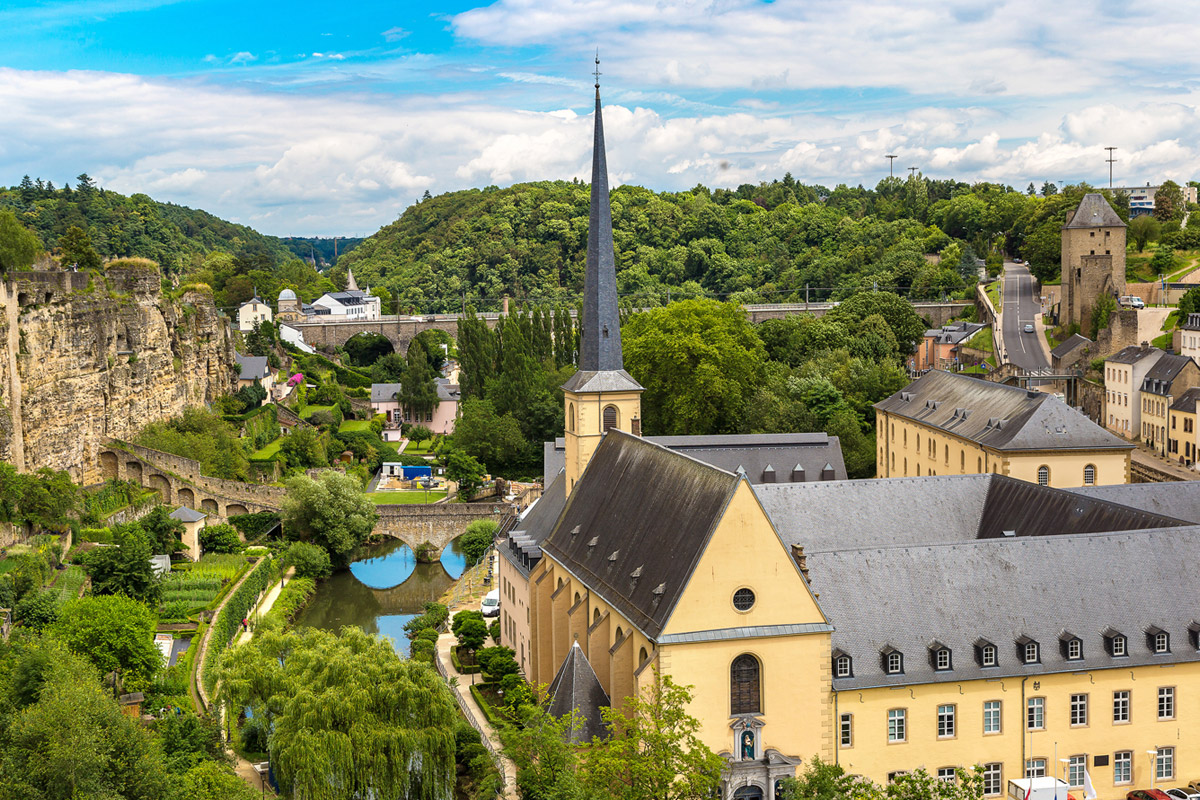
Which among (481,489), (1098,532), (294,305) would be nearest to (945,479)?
(1098,532)

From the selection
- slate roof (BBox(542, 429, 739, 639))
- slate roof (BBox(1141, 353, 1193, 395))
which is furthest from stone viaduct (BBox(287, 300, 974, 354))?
slate roof (BBox(542, 429, 739, 639))

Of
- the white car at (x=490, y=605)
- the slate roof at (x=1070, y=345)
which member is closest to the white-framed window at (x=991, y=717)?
the white car at (x=490, y=605)

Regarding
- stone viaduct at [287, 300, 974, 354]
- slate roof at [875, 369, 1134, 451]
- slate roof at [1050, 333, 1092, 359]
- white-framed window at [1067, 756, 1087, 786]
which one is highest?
stone viaduct at [287, 300, 974, 354]

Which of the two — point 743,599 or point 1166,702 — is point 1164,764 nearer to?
point 1166,702

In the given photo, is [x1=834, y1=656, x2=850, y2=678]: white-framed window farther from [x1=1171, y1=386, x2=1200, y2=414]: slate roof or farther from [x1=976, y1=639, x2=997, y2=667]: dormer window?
[x1=1171, y1=386, x2=1200, y2=414]: slate roof

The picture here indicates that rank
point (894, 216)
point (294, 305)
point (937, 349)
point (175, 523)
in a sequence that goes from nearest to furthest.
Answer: point (175, 523), point (937, 349), point (294, 305), point (894, 216)

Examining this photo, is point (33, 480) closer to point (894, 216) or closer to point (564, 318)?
point (564, 318)
